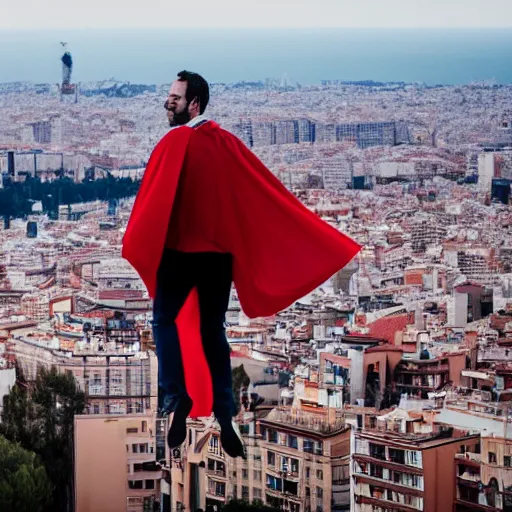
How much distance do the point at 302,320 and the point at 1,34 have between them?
275 cm

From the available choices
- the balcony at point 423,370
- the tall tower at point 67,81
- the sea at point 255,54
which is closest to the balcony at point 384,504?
the balcony at point 423,370

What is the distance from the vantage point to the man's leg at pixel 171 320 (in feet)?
5.97

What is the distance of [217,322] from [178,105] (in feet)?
1.02

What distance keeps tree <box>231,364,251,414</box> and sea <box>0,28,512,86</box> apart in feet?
10.0

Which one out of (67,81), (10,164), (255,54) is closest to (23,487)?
(255,54)

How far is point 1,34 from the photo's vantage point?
28.0 feet

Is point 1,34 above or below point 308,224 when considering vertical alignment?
above

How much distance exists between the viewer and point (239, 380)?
8.43 feet

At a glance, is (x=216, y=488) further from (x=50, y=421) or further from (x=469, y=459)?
(x=50, y=421)

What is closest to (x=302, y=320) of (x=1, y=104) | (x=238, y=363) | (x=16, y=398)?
(x=16, y=398)

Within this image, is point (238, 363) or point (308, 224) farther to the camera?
point (238, 363)

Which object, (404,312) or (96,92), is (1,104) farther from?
(404,312)

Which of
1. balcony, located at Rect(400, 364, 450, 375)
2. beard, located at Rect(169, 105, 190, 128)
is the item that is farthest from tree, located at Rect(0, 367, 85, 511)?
beard, located at Rect(169, 105, 190, 128)

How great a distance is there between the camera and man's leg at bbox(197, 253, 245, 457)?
1.85 meters
